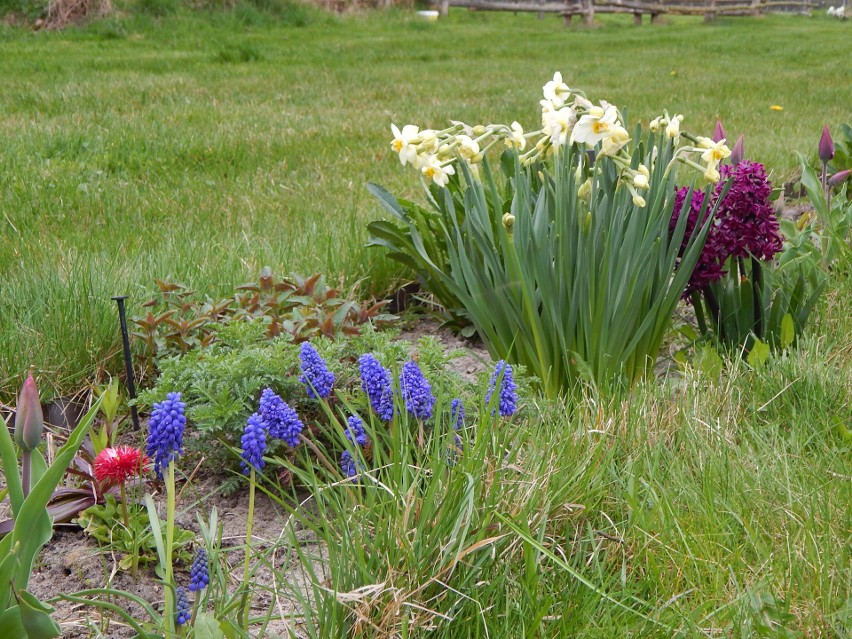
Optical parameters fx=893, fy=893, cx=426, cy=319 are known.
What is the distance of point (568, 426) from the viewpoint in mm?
1908

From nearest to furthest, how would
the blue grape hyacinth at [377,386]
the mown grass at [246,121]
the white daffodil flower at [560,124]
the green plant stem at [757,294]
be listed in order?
the blue grape hyacinth at [377,386]
the white daffodil flower at [560,124]
the green plant stem at [757,294]
the mown grass at [246,121]

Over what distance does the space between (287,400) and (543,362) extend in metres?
0.73

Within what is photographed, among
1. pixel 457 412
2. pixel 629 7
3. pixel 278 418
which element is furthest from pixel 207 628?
pixel 629 7

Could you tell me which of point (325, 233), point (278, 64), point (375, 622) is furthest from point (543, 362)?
point (278, 64)

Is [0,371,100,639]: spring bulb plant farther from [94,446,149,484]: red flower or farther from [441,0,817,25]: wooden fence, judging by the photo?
[441,0,817,25]: wooden fence

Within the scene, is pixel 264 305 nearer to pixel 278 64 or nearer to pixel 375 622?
pixel 375 622

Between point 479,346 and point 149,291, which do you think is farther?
point 479,346

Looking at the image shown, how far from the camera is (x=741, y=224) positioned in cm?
244

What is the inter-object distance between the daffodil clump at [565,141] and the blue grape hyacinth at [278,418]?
893mm

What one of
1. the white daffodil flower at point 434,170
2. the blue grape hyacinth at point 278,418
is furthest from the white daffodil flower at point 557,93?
the blue grape hyacinth at point 278,418

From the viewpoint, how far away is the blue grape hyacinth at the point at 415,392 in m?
1.84

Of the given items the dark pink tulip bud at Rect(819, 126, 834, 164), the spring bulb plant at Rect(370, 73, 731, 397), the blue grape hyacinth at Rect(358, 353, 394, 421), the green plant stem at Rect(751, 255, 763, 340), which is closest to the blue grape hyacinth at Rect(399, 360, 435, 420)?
the blue grape hyacinth at Rect(358, 353, 394, 421)

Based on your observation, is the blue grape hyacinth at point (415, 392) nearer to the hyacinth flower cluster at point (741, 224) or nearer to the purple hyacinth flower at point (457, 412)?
the purple hyacinth flower at point (457, 412)

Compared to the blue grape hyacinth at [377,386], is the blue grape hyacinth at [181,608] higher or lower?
lower
